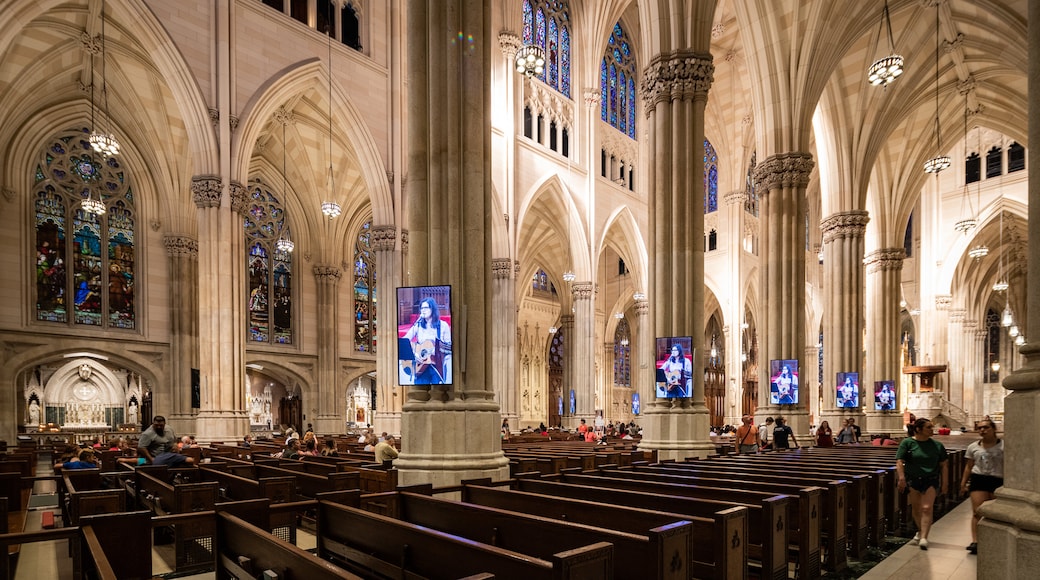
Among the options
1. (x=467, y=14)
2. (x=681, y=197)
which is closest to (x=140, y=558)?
(x=467, y=14)

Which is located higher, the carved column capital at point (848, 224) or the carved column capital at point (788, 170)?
the carved column capital at point (788, 170)

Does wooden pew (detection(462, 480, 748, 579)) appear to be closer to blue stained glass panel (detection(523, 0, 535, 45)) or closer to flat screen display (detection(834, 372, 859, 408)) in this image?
flat screen display (detection(834, 372, 859, 408))

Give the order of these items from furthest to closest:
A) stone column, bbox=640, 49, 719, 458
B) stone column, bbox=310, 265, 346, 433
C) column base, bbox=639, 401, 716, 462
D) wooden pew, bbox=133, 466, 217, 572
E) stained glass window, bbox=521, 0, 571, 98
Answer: stone column, bbox=310, 265, 346, 433 → stained glass window, bbox=521, 0, 571, 98 → stone column, bbox=640, 49, 719, 458 → column base, bbox=639, 401, 716, 462 → wooden pew, bbox=133, 466, 217, 572

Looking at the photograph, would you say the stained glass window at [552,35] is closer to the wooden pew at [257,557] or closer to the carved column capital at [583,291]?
the carved column capital at [583,291]

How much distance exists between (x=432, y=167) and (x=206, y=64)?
13.0m

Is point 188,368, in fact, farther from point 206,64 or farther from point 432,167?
point 432,167

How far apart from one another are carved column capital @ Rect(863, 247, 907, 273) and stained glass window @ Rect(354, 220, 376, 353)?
23364 mm

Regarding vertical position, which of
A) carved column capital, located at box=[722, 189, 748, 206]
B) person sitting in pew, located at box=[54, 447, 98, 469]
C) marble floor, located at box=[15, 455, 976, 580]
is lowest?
marble floor, located at box=[15, 455, 976, 580]

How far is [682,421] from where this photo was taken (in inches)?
471

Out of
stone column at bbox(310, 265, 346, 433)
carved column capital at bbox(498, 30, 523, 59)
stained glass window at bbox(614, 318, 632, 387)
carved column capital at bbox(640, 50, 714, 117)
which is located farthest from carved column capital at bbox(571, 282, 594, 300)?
carved column capital at bbox(640, 50, 714, 117)

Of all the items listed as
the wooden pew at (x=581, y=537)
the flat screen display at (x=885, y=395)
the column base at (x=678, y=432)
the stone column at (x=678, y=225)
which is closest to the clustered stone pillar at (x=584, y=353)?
the flat screen display at (x=885, y=395)

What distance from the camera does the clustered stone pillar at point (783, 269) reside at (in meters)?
17.0

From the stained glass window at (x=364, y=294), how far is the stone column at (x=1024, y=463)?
3025cm

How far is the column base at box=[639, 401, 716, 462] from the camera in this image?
38.8ft
